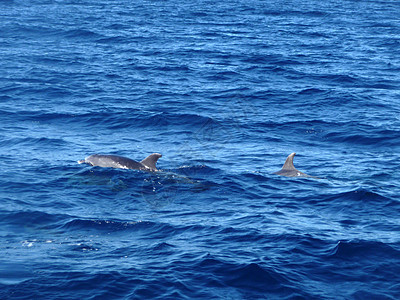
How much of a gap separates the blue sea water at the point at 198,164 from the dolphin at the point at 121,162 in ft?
1.54

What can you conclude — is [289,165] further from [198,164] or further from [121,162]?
[121,162]

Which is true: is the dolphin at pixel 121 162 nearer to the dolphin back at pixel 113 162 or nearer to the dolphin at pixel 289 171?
the dolphin back at pixel 113 162

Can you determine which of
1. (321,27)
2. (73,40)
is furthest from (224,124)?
(321,27)

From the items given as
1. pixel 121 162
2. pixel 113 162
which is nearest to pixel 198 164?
pixel 121 162

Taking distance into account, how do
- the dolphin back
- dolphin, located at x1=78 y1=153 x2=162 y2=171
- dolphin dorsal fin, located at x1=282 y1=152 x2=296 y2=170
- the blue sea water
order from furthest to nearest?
1. dolphin dorsal fin, located at x1=282 y1=152 x2=296 y2=170
2. the dolphin back
3. dolphin, located at x1=78 y1=153 x2=162 y2=171
4. the blue sea water

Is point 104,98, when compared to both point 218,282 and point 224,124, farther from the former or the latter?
point 218,282

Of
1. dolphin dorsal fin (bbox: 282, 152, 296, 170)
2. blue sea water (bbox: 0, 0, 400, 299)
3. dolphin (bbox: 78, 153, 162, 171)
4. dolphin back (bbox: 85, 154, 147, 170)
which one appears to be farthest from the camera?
dolphin dorsal fin (bbox: 282, 152, 296, 170)

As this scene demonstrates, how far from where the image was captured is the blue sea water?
14.5m

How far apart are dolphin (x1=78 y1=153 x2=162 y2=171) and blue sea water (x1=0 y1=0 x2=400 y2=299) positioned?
469mm

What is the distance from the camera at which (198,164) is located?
23156 millimetres

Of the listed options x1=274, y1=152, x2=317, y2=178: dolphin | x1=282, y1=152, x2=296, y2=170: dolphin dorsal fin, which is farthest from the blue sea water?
x1=282, y1=152, x2=296, y2=170: dolphin dorsal fin

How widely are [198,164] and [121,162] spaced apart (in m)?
2.96

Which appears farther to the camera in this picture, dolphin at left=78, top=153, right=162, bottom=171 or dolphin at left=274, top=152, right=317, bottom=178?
dolphin at left=274, top=152, right=317, bottom=178

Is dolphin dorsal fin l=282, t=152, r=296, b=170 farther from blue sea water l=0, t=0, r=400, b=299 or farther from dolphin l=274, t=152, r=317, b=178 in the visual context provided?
blue sea water l=0, t=0, r=400, b=299
